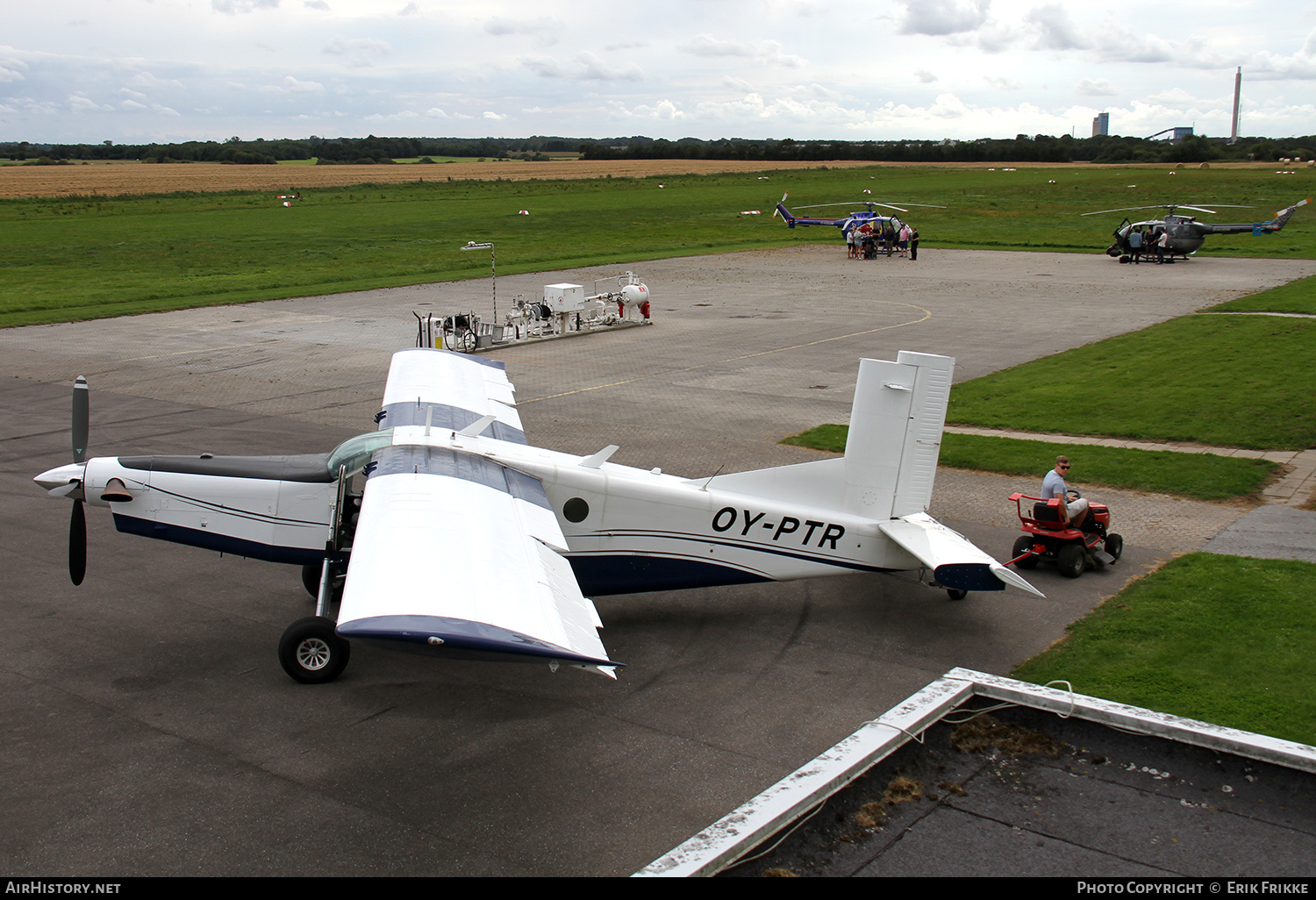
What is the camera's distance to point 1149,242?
167 feet

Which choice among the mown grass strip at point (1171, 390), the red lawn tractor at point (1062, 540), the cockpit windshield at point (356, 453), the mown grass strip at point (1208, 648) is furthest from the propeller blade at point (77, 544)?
the mown grass strip at point (1171, 390)

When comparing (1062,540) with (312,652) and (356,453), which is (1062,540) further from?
(312,652)

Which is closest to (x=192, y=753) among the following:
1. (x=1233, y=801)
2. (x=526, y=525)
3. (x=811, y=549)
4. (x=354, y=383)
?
(x=526, y=525)

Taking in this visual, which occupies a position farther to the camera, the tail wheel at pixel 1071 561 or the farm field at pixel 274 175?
the farm field at pixel 274 175

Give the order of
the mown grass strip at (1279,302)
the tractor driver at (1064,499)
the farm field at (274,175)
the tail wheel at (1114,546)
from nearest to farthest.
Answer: the tractor driver at (1064,499)
the tail wheel at (1114,546)
the mown grass strip at (1279,302)
the farm field at (274,175)

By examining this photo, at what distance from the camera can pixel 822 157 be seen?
7677 inches

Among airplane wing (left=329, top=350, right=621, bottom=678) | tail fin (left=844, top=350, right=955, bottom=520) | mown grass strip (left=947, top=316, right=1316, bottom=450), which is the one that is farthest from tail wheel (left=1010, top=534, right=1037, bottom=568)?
mown grass strip (left=947, top=316, right=1316, bottom=450)

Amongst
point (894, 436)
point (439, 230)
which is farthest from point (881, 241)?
point (894, 436)

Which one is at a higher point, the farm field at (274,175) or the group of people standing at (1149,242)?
the farm field at (274,175)

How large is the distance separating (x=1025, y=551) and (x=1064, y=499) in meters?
0.85

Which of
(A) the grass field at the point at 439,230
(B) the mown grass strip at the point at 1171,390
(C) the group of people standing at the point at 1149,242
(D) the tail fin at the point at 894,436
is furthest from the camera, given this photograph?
(C) the group of people standing at the point at 1149,242

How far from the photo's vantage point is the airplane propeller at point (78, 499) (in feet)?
33.3

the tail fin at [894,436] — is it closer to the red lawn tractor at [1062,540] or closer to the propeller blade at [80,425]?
the red lawn tractor at [1062,540]

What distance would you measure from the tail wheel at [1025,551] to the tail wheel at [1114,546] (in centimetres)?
103
